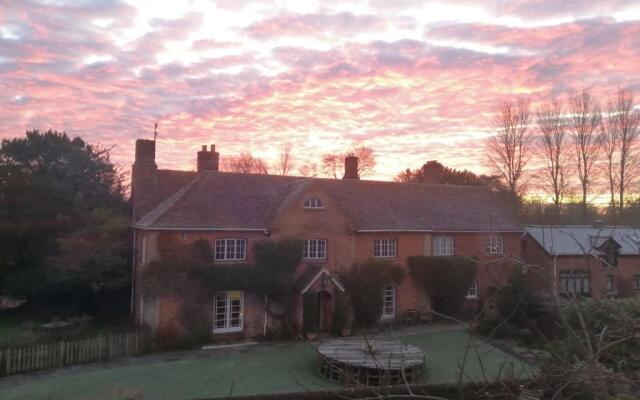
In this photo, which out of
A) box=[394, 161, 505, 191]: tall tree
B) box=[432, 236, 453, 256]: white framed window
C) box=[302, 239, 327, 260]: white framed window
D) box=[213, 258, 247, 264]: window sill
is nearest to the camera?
box=[213, 258, 247, 264]: window sill

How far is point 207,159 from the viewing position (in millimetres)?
32312

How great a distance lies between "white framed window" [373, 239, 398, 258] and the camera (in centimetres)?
2920

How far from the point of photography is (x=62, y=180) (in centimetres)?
3288

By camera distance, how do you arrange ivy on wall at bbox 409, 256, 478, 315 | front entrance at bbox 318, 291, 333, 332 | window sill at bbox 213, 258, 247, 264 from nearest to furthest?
window sill at bbox 213, 258, 247, 264
front entrance at bbox 318, 291, 333, 332
ivy on wall at bbox 409, 256, 478, 315

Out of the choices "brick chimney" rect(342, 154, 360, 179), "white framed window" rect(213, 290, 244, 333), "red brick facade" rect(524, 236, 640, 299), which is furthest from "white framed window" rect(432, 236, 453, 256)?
"white framed window" rect(213, 290, 244, 333)

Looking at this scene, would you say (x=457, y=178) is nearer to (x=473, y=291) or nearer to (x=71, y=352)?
(x=473, y=291)

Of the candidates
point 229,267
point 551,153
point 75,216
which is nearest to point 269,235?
point 229,267

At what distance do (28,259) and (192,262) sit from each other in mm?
14163

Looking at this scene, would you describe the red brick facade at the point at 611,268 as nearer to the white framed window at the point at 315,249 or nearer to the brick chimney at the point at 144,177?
the white framed window at the point at 315,249

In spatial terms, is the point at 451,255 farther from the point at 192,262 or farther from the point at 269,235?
the point at 192,262

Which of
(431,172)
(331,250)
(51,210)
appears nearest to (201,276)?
(331,250)

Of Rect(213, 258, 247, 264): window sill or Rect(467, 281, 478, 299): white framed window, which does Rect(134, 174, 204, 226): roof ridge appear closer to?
Rect(213, 258, 247, 264): window sill

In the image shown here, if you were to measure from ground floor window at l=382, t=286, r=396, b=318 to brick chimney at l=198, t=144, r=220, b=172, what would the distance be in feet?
45.8

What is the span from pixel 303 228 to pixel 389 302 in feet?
24.2
